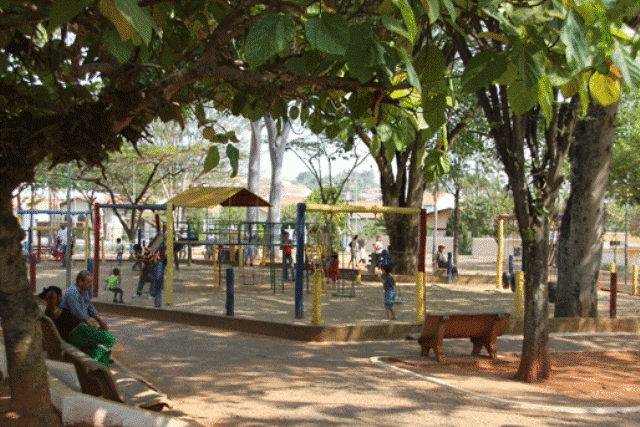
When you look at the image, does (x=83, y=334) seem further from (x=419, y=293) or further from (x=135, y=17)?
(x=419, y=293)

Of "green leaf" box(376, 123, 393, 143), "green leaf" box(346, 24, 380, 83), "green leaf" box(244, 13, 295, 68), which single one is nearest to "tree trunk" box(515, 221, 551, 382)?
"green leaf" box(376, 123, 393, 143)

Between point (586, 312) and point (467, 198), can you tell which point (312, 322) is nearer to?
point (586, 312)

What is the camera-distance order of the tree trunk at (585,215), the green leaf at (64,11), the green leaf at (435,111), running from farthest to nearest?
1. the tree trunk at (585,215)
2. the green leaf at (435,111)
3. the green leaf at (64,11)

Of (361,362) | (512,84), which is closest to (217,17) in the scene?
(512,84)

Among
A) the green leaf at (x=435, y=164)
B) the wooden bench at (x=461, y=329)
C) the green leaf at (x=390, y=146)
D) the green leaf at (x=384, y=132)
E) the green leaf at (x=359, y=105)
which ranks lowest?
the wooden bench at (x=461, y=329)

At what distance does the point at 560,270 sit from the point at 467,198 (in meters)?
42.5

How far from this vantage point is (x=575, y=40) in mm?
2748

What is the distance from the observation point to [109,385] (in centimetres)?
515

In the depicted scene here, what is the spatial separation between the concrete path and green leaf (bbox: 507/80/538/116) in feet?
11.2

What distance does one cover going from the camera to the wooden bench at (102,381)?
5109 mm

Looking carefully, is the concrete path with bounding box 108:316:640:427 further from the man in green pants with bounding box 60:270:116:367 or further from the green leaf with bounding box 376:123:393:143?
the green leaf with bounding box 376:123:393:143

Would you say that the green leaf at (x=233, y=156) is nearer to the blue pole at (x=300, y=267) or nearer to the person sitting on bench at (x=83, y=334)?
the person sitting on bench at (x=83, y=334)

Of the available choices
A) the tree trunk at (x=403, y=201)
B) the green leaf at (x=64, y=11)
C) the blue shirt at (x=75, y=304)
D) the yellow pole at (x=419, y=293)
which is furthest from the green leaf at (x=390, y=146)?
the tree trunk at (x=403, y=201)

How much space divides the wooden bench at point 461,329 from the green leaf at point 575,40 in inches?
245
